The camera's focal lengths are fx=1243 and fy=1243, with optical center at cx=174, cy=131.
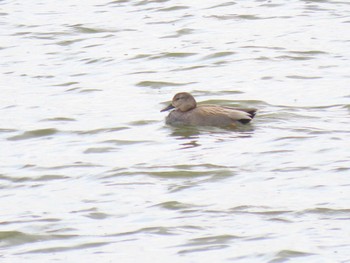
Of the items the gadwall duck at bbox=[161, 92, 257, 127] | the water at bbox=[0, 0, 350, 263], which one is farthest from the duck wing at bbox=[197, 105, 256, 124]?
the water at bbox=[0, 0, 350, 263]

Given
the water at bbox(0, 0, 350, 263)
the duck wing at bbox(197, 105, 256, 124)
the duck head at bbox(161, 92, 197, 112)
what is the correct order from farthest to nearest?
the duck head at bbox(161, 92, 197, 112) → the duck wing at bbox(197, 105, 256, 124) → the water at bbox(0, 0, 350, 263)

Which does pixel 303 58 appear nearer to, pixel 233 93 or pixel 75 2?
pixel 233 93

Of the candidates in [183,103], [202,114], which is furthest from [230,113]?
[183,103]

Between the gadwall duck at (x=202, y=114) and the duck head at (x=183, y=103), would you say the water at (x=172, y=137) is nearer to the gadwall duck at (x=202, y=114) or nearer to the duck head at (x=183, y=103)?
the gadwall duck at (x=202, y=114)

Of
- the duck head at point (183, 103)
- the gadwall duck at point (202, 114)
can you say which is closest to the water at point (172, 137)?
the gadwall duck at point (202, 114)

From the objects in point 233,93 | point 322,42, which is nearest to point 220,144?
point 233,93

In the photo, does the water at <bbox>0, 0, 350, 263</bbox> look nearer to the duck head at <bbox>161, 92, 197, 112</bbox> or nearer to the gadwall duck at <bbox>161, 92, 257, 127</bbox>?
the gadwall duck at <bbox>161, 92, 257, 127</bbox>

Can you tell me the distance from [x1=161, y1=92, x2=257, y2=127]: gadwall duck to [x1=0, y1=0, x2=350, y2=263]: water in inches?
4.2

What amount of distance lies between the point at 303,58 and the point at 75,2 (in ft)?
21.1

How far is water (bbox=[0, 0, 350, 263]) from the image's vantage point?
8.74 m

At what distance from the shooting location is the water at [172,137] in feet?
28.7

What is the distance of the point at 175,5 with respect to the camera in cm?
2022

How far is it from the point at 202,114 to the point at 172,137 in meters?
0.41

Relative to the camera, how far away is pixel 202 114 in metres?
12.4
